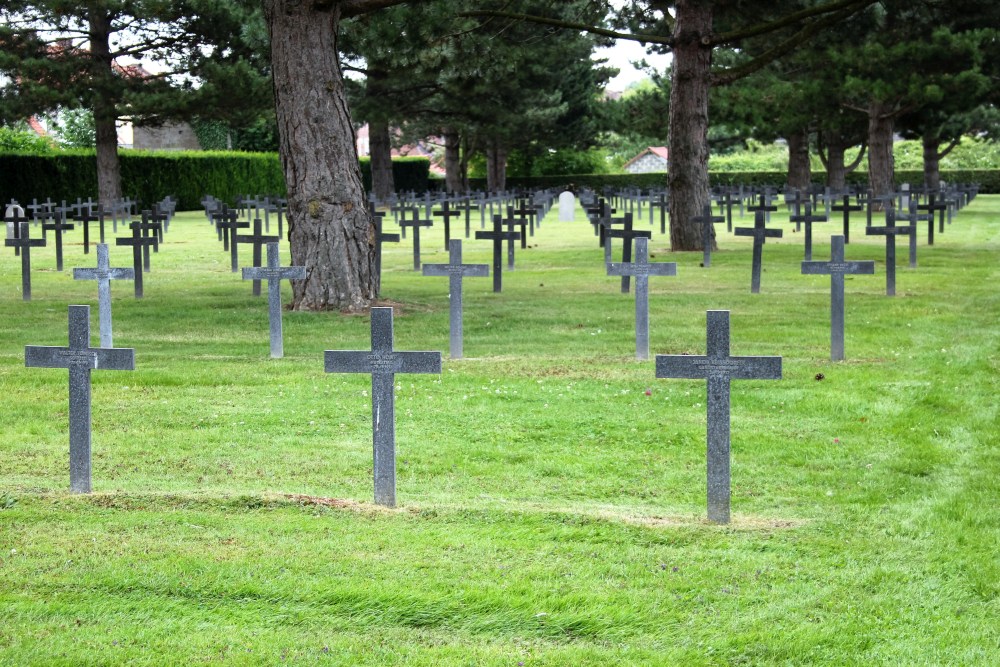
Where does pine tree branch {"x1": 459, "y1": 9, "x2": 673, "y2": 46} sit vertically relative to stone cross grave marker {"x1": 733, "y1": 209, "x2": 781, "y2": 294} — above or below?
above

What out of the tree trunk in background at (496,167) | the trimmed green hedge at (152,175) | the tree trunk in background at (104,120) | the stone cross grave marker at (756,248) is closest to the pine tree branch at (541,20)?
the stone cross grave marker at (756,248)

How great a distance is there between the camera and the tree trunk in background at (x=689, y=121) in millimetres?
23219

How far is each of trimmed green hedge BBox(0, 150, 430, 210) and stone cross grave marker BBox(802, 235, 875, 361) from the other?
3403 cm

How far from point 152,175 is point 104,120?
10781 millimetres

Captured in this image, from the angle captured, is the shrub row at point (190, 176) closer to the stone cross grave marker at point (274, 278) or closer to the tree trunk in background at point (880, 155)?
the tree trunk in background at point (880, 155)

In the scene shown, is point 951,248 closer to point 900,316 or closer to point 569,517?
point 900,316

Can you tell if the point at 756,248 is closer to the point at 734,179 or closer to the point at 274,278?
the point at 274,278

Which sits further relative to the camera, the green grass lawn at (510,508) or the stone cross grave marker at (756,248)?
the stone cross grave marker at (756,248)

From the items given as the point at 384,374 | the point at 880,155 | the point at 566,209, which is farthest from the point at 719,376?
the point at 566,209

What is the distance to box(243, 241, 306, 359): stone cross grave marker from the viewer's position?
11.4m

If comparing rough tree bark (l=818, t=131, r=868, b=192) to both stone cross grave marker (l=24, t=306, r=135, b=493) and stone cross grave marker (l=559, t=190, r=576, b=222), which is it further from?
stone cross grave marker (l=24, t=306, r=135, b=493)

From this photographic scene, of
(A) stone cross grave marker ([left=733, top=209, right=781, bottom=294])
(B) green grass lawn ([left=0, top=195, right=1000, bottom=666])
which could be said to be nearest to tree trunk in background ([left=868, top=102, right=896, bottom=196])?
(A) stone cross grave marker ([left=733, top=209, right=781, bottom=294])

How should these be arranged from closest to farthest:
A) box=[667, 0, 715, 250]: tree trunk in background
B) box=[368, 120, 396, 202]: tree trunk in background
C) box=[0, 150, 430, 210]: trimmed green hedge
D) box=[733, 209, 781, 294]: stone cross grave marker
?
box=[733, 209, 781, 294]: stone cross grave marker
box=[667, 0, 715, 250]: tree trunk in background
box=[0, 150, 430, 210]: trimmed green hedge
box=[368, 120, 396, 202]: tree trunk in background

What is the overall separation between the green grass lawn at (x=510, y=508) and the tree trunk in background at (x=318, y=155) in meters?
1.09
